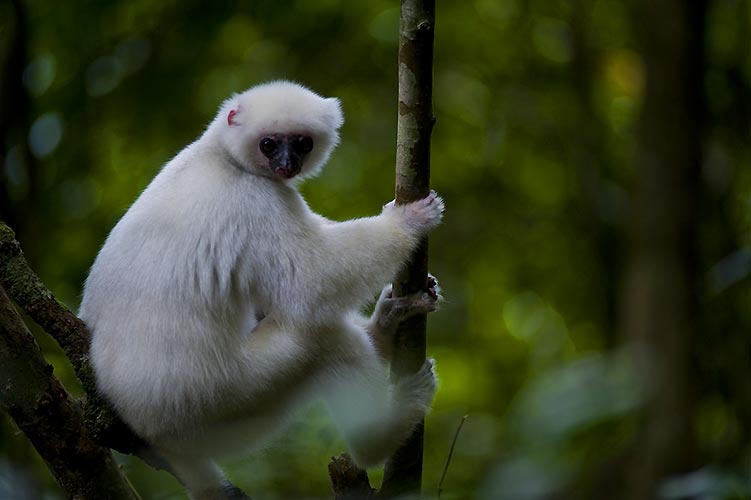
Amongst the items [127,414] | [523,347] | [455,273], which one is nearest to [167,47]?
[127,414]

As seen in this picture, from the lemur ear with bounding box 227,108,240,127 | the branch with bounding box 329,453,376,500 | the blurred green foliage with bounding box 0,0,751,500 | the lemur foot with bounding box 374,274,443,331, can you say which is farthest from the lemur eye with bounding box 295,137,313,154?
the branch with bounding box 329,453,376,500

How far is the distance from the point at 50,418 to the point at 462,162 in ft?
24.2

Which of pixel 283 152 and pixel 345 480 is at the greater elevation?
pixel 283 152

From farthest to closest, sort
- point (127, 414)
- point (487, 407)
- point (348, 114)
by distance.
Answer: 1. point (487, 407)
2. point (348, 114)
3. point (127, 414)

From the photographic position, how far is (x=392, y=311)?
428cm

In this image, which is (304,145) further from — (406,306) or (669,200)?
(669,200)

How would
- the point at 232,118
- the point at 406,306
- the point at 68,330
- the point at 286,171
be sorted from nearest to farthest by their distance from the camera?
the point at 68,330 → the point at 406,306 → the point at 286,171 → the point at 232,118

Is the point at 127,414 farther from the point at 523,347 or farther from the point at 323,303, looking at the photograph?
the point at 523,347

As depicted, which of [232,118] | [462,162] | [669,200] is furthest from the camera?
[462,162]

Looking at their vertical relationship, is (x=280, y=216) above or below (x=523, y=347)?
above

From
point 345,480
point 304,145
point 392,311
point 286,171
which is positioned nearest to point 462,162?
point 304,145

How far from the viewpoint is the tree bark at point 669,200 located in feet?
23.0

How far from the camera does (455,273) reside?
11.1 m

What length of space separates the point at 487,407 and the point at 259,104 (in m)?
6.34
